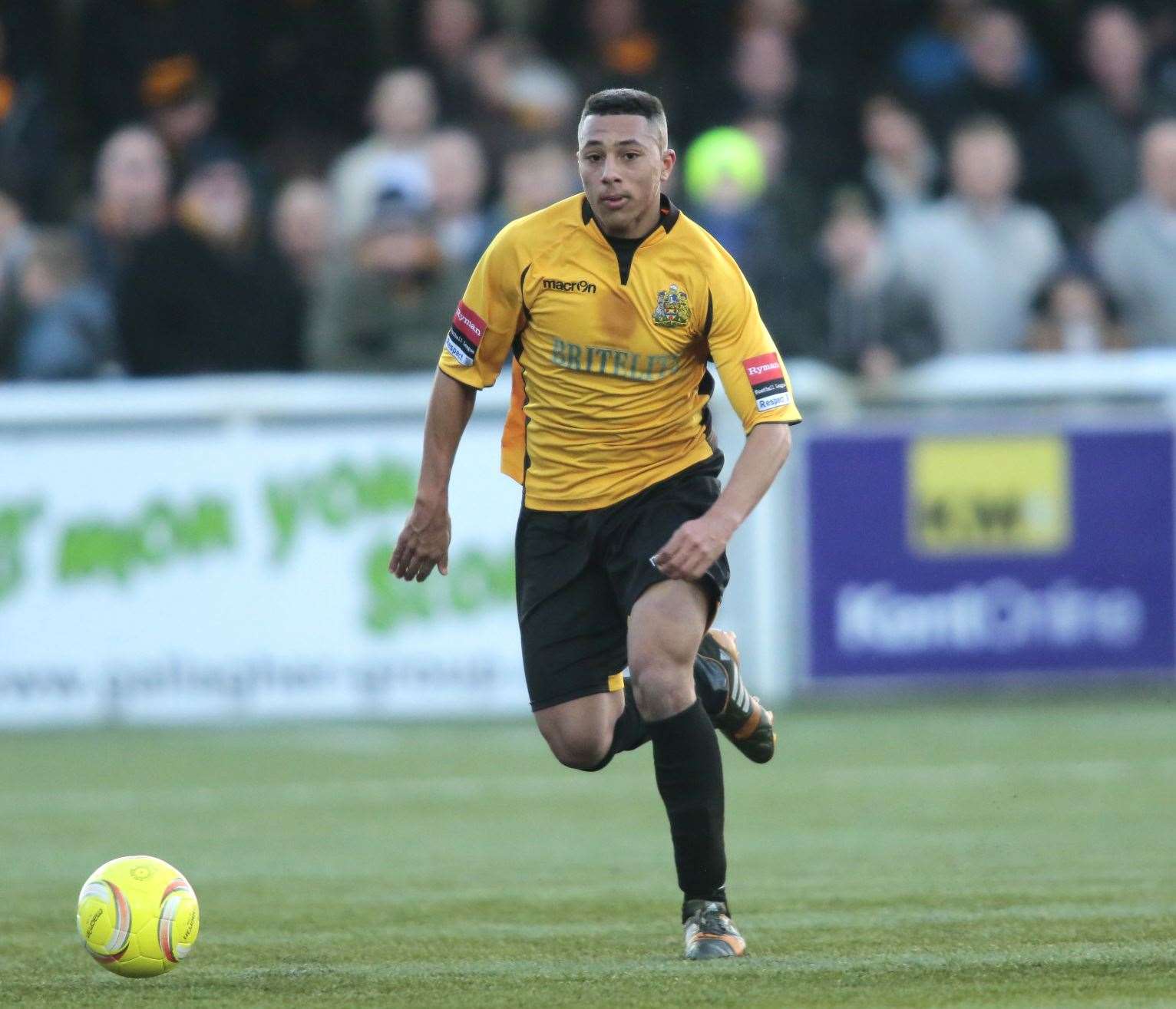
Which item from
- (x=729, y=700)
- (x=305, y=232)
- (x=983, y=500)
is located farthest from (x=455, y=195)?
(x=729, y=700)

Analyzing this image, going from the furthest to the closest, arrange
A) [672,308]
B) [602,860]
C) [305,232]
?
[305,232]
[602,860]
[672,308]

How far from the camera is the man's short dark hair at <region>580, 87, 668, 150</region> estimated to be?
613 cm

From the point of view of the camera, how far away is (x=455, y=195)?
44.4 ft

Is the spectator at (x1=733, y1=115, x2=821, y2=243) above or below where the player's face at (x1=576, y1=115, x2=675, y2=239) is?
above

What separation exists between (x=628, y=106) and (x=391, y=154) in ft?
24.9

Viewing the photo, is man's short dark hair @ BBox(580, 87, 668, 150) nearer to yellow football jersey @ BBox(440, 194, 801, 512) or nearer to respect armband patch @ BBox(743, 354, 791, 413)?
yellow football jersey @ BBox(440, 194, 801, 512)

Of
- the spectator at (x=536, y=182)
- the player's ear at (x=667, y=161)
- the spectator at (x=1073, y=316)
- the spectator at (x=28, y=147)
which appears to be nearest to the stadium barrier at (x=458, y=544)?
the spectator at (x=1073, y=316)

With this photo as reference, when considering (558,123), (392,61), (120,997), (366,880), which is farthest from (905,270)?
(120,997)

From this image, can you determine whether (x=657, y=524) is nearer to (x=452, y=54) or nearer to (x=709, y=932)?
(x=709, y=932)

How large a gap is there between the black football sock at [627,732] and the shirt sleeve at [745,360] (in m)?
0.93

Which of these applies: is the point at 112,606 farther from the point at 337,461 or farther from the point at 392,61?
the point at 392,61

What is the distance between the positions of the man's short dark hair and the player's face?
0.01 meters

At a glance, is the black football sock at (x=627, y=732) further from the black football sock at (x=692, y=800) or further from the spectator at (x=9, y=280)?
the spectator at (x=9, y=280)

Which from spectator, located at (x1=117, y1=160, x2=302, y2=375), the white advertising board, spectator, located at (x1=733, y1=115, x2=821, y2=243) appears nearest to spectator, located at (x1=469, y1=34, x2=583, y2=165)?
spectator, located at (x1=733, y1=115, x2=821, y2=243)
